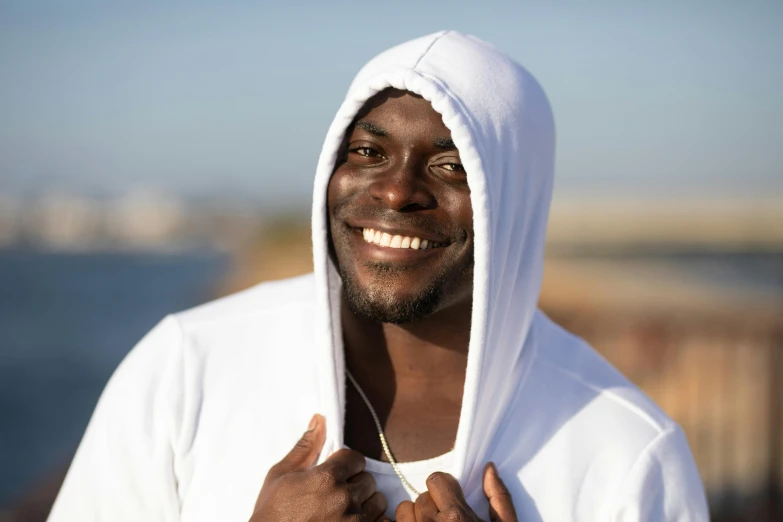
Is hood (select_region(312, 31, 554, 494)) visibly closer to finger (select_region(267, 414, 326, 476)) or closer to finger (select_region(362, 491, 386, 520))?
finger (select_region(267, 414, 326, 476))

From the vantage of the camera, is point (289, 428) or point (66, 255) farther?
point (66, 255)

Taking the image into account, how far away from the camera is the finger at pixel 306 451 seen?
2.77 metres

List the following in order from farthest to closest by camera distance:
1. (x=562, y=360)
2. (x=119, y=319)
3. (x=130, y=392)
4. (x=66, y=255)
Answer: (x=66, y=255) < (x=119, y=319) < (x=562, y=360) < (x=130, y=392)

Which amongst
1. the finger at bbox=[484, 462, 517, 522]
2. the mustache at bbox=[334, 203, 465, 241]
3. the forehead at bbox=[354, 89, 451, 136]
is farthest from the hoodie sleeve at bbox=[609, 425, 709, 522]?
→ the forehead at bbox=[354, 89, 451, 136]

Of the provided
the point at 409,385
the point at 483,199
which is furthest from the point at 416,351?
the point at 483,199

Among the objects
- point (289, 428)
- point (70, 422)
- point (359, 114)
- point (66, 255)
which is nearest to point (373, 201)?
point (359, 114)

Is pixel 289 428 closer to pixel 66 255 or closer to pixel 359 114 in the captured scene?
pixel 359 114

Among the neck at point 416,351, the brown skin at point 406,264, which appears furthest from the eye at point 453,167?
the neck at point 416,351

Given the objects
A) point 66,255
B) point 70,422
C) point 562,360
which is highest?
point 562,360

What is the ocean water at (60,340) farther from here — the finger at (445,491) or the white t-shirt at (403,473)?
the finger at (445,491)

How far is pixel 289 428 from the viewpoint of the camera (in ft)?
9.68

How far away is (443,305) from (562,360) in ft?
1.75

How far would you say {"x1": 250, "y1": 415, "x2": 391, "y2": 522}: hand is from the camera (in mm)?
2607

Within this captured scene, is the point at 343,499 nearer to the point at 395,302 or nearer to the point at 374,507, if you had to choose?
the point at 374,507
